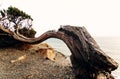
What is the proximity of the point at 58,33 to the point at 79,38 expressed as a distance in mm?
2987

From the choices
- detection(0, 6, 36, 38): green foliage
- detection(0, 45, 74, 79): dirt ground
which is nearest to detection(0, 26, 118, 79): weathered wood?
detection(0, 45, 74, 79): dirt ground

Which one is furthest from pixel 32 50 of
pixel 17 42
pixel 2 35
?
pixel 2 35

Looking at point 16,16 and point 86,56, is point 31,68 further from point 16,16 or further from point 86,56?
point 16,16

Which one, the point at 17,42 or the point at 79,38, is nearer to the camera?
the point at 79,38

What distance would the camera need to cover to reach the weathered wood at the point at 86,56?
51.9 feet

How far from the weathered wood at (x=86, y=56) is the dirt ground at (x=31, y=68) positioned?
1611mm

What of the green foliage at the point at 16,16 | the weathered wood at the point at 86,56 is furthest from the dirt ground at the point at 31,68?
the green foliage at the point at 16,16

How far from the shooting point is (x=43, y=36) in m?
23.5

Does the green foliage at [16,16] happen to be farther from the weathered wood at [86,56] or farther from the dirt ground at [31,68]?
the weathered wood at [86,56]

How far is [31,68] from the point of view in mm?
20922

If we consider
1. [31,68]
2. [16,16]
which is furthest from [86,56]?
[16,16]

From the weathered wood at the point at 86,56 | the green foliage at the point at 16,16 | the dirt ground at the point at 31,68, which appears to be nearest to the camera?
the weathered wood at the point at 86,56

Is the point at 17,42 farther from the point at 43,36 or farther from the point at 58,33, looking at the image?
the point at 58,33

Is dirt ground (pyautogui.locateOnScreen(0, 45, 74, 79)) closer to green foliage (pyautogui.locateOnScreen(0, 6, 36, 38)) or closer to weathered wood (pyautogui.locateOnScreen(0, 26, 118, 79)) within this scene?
weathered wood (pyautogui.locateOnScreen(0, 26, 118, 79))
